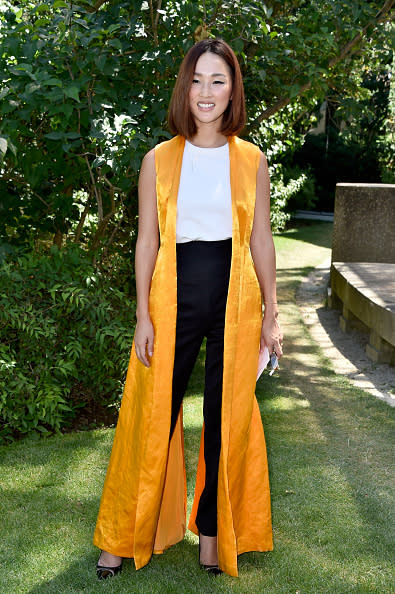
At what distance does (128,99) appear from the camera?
4.38 metres

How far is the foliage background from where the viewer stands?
12.6ft

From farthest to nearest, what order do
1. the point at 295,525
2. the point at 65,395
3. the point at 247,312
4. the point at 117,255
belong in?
the point at 117,255, the point at 65,395, the point at 295,525, the point at 247,312

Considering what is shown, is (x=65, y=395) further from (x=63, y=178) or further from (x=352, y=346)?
(x=352, y=346)

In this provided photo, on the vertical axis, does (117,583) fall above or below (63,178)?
below

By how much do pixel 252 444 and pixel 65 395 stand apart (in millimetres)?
1756

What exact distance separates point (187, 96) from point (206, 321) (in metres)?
0.76

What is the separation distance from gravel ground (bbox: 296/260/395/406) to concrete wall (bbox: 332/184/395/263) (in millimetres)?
712

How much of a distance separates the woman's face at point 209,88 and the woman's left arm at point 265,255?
241 millimetres

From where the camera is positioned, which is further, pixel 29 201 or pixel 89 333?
pixel 29 201

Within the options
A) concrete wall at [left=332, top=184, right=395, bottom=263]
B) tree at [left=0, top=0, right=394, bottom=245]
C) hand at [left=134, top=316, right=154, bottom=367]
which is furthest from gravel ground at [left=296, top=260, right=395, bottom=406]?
hand at [left=134, top=316, right=154, bottom=367]

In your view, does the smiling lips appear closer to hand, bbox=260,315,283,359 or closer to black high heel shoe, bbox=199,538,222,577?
hand, bbox=260,315,283,359

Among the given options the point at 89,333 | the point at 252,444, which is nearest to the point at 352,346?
the point at 89,333

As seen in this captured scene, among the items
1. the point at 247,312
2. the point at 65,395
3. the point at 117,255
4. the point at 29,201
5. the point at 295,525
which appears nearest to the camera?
the point at 247,312

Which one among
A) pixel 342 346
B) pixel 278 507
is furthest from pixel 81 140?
pixel 342 346
